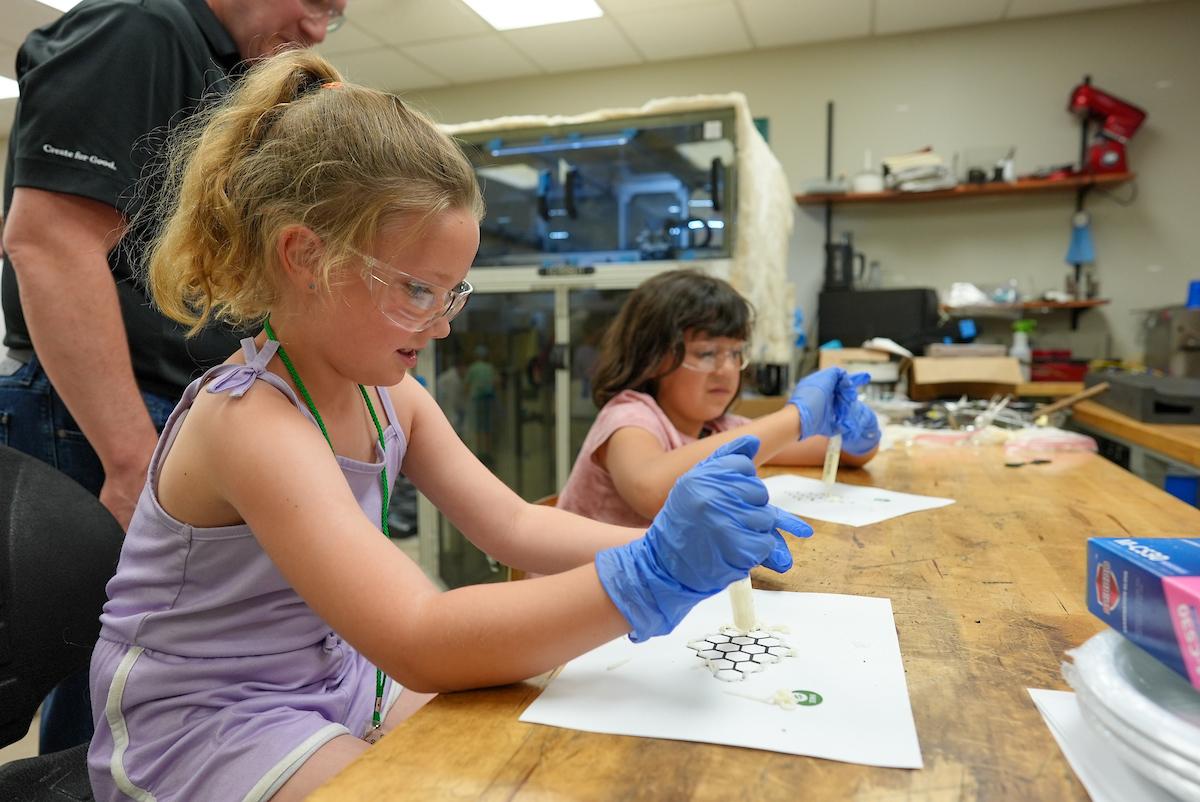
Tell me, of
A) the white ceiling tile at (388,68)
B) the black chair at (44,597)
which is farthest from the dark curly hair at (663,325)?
the white ceiling tile at (388,68)

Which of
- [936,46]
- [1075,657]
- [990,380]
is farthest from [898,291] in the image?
[1075,657]

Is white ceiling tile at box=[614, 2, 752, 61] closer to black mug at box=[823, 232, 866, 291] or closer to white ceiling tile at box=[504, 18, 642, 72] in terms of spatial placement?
white ceiling tile at box=[504, 18, 642, 72]

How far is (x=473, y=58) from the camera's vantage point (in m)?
4.39

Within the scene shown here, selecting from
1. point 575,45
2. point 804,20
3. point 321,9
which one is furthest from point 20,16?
point 804,20

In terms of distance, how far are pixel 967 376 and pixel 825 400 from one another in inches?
66.0

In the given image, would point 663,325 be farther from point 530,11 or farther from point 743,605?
point 530,11

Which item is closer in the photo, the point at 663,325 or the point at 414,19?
the point at 663,325

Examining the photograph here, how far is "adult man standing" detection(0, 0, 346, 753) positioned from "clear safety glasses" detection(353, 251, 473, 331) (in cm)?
51

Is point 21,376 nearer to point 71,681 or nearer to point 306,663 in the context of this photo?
point 71,681

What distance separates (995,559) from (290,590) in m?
0.84

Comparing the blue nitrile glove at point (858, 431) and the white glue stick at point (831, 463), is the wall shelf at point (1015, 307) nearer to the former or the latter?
the blue nitrile glove at point (858, 431)

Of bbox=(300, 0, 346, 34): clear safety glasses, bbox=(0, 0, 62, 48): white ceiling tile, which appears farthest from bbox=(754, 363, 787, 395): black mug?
bbox=(0, 0, 62, 48): white ceiling tile

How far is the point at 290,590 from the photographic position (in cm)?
74

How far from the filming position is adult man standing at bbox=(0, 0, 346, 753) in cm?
103
